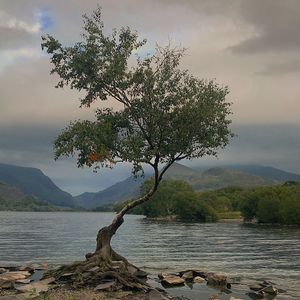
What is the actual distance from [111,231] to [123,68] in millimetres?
15537

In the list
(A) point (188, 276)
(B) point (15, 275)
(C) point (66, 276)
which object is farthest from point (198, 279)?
(B) point (15, 275)

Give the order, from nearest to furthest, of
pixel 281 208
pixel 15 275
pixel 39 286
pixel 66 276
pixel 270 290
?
1. pixel 39 286
2. pixel 270 290
3. pixel 66 276
4. pixel 15 275
5. pixel 281 208

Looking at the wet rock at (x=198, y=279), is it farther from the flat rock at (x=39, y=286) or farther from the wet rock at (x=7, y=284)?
the wet rock at (x=7, y=284)

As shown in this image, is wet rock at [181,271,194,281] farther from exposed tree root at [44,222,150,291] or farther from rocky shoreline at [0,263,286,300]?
exposed tree root at [44,222,150,291]

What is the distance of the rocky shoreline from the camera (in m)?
35.8

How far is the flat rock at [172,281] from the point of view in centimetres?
4525

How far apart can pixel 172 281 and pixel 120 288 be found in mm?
7462

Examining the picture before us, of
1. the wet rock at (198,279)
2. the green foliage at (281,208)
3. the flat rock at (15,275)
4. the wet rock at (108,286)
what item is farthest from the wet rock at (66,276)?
the green foliage at (281,208)

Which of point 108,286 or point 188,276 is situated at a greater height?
point 108,286

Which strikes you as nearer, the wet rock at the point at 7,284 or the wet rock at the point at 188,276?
the wet rock at the point at 7,284

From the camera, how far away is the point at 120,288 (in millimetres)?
39625

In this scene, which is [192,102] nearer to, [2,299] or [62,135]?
[62,135]

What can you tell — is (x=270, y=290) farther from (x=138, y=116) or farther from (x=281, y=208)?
(x=281, y=208)

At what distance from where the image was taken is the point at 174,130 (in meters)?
46.1
